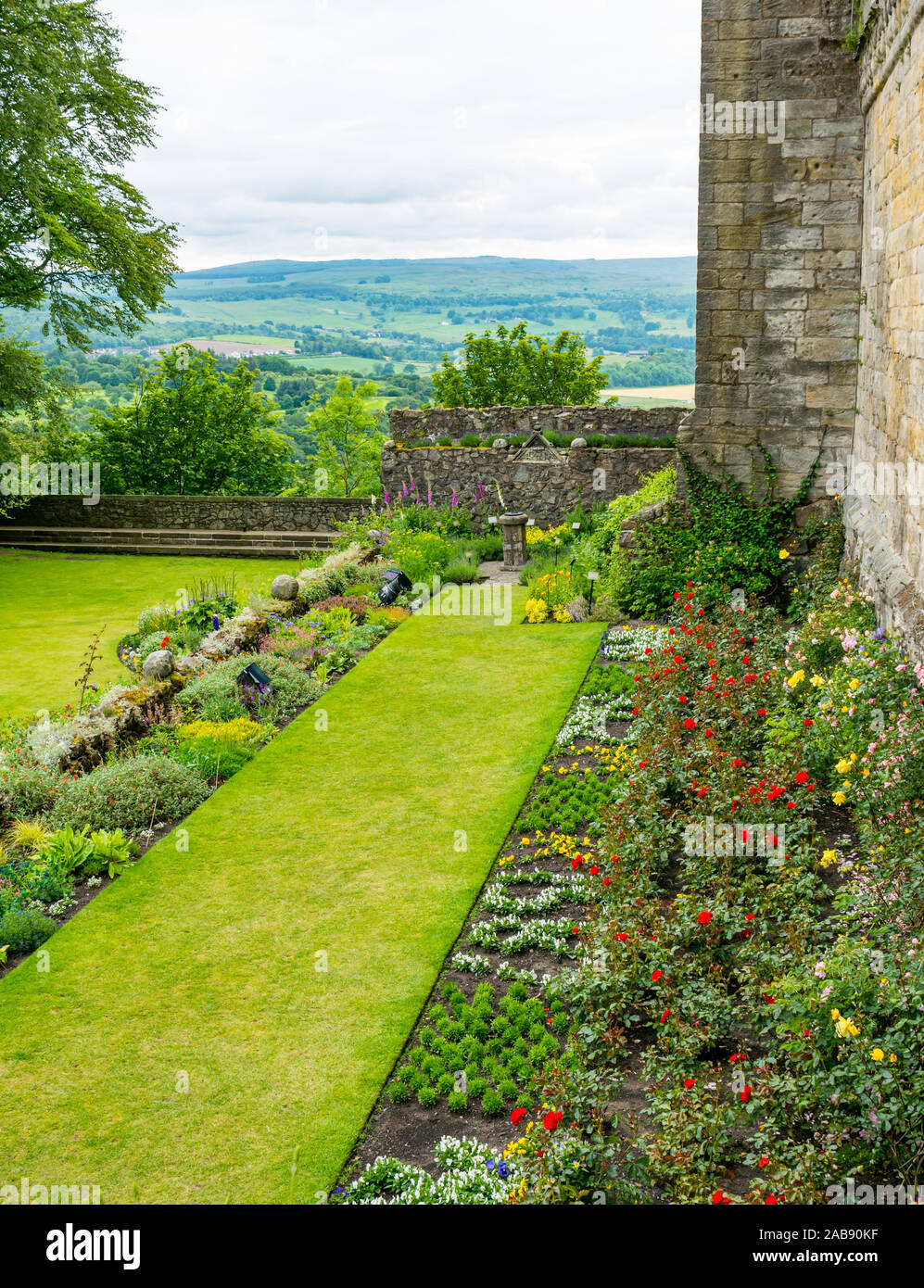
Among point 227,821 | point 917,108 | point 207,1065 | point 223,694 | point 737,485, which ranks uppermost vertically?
point 917,108

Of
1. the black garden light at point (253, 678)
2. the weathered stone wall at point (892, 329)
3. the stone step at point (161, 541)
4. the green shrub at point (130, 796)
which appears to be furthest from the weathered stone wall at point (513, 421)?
the green shrub at point (130, 796)

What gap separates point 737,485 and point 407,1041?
29.8ft

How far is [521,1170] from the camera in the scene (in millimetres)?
4582

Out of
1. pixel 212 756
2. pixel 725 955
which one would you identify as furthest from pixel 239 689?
Result: pixel 725 955

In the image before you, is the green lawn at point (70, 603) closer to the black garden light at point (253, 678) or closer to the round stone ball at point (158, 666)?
the round stone ball at point (158, 666)

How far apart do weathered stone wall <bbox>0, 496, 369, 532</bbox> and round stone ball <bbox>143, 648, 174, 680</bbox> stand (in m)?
11.5

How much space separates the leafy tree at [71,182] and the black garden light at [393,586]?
11.2 m

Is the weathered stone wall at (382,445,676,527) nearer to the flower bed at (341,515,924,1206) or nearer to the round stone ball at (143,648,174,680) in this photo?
the round stone ball at (143,648,174,680)

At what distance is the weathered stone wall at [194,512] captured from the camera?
2262 cm

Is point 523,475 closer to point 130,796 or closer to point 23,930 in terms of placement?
point 130,796

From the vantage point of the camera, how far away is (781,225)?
11977mm

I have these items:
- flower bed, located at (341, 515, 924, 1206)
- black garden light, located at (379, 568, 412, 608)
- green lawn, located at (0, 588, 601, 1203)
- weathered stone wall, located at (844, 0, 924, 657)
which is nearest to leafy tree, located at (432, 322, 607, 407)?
black garden light, located at (379, 568, 412, 608)
